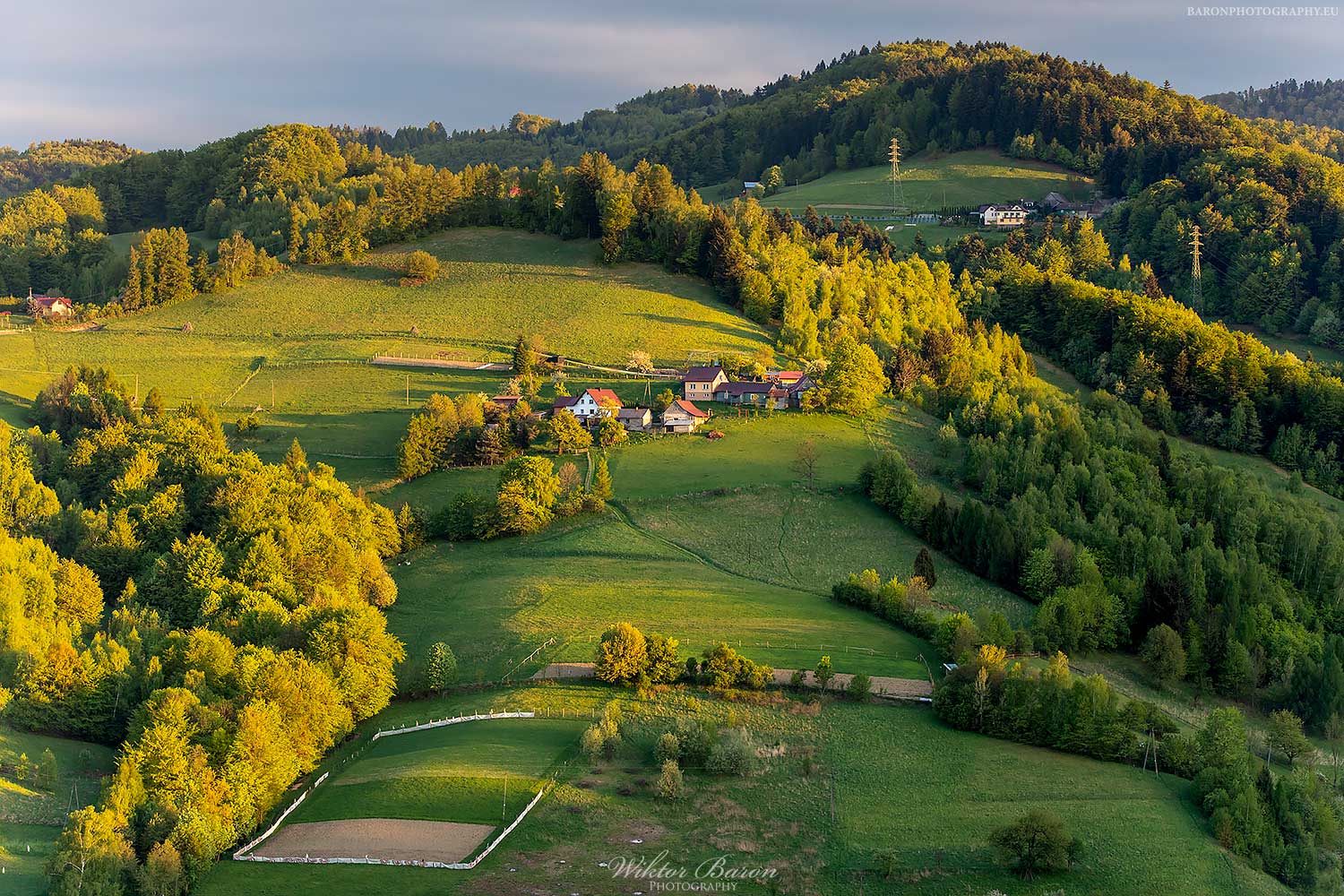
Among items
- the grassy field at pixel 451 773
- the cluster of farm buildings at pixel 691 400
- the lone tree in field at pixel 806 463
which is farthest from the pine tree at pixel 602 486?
the grassy field at pixel 451 773

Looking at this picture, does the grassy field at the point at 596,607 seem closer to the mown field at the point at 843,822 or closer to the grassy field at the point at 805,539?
the grassy field at the point at 805,539

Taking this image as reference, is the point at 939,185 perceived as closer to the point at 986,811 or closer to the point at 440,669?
the point at 440,669

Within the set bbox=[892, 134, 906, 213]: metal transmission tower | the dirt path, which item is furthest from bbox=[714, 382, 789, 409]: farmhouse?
bbox=[892, 134, 906, 213]: metal transmission tower

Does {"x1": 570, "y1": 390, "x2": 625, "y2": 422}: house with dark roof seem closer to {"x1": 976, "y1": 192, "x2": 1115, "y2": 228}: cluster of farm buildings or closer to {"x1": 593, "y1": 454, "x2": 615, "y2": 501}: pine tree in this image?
{"x1": 593, "y1": 454, "x2": 615, "y2": 501}: pine tree

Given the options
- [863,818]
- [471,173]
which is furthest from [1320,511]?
[471,173]

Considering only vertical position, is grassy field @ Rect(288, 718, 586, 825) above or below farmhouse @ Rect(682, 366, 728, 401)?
below

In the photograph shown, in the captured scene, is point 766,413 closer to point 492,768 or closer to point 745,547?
point 745,547
